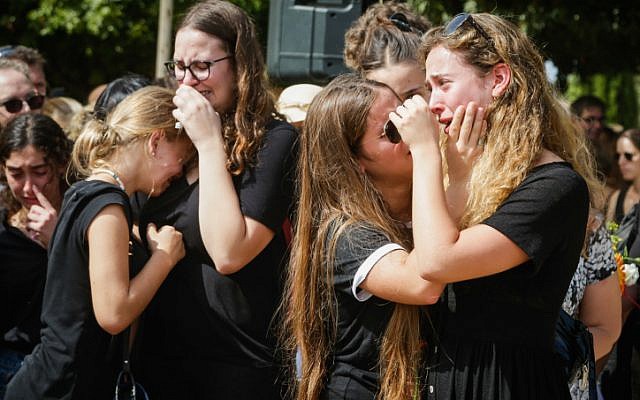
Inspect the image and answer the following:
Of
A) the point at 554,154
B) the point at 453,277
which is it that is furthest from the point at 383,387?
the point at 554,154

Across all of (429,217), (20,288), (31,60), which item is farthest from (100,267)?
(31,60)

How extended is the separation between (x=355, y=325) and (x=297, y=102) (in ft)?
6.44

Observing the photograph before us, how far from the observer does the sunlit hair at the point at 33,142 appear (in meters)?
3.90

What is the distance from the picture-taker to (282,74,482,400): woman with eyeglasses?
2729mm

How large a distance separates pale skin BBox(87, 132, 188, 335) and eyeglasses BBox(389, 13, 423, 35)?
4.01 ft

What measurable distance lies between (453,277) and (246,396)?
98cm

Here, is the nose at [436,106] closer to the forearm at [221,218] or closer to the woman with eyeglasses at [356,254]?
Result: the woman with eyeglasses at [356,254]

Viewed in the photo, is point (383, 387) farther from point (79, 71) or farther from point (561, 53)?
point (79, 71)

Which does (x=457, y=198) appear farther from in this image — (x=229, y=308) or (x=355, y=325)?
(x=229, y=308)

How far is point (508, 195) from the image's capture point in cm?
259

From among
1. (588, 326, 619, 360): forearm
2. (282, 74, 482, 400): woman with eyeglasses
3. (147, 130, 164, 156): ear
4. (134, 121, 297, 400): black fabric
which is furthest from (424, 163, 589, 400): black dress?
(147, 130, 164, 156): ear

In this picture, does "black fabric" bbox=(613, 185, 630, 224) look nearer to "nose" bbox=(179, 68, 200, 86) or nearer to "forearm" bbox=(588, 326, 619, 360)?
"forearm" bbox=(588, 326, 619, 360)

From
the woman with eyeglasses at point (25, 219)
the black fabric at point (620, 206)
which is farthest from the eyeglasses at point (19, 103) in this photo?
the black fabric at point (620, 206)

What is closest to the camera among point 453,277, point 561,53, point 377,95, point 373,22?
point 453,277
